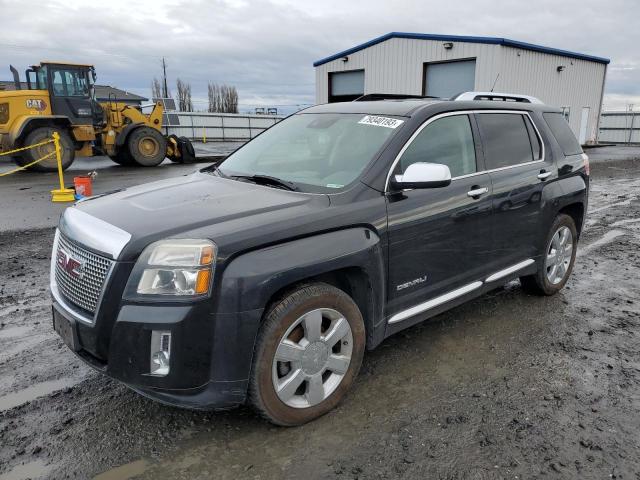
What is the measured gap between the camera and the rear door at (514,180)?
3.94 meters

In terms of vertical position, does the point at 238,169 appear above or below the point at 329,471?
above

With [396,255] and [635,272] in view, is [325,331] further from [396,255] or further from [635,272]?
[635,272]

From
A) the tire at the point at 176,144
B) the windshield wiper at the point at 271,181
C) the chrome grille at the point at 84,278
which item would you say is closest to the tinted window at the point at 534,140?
the windshield wiper at the point at 271,181

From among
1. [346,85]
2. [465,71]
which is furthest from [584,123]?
[346,85]

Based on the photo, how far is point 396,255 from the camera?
10.3ft

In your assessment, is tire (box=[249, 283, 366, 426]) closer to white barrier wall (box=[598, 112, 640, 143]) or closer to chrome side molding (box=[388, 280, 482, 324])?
chrome side molding (box=[388, 280, 482, 324])

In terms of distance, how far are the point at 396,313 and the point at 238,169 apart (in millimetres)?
1606

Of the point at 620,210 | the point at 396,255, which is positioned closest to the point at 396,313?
the point at 396,255

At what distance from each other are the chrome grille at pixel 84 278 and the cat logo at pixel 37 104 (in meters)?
14.5

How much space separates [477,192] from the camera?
3.68m

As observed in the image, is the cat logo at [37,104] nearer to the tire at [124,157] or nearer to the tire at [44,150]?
the tire at [44,150]

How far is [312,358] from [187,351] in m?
0.72

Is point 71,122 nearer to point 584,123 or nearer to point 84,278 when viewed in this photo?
point 84,278

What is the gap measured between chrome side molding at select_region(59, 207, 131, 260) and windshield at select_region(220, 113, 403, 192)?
1139 millimetres
